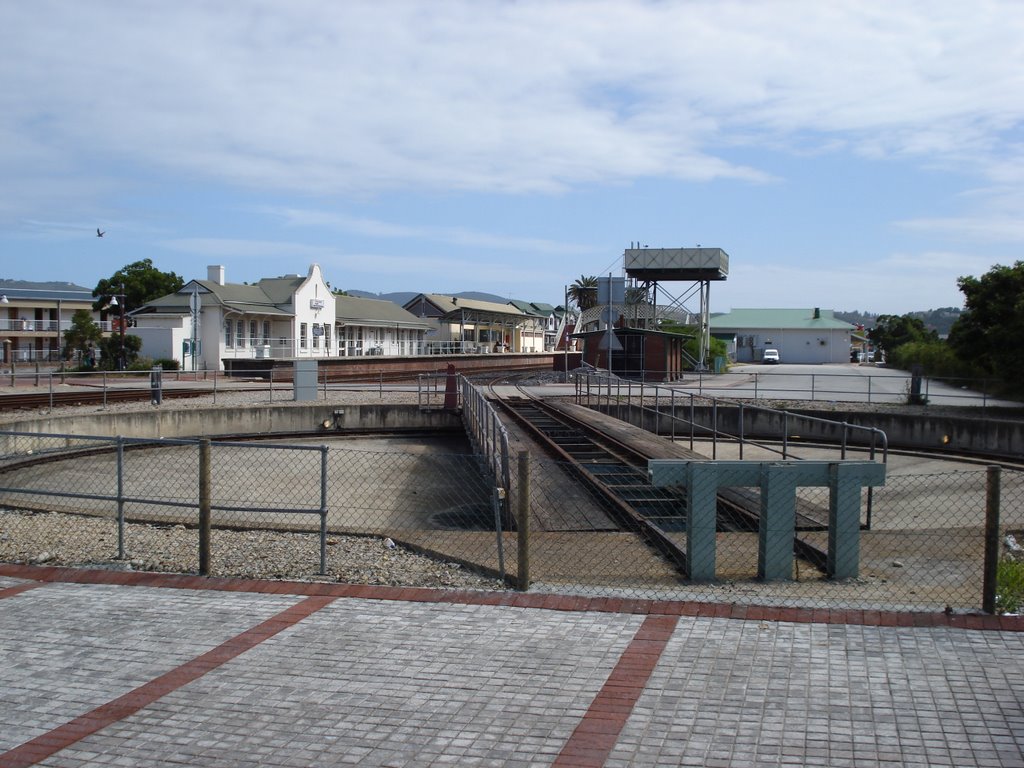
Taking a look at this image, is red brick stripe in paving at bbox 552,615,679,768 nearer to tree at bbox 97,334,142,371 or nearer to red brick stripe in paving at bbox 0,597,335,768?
red brick stripe in paving at bbox 0,597,335,768

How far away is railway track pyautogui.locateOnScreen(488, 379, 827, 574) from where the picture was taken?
11.3 m

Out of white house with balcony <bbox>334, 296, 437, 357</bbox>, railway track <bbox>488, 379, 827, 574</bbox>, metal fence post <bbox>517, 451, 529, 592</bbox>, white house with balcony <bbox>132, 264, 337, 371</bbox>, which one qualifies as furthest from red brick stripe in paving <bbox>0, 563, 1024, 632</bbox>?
white house with balcony <bbox>334, 296, 437, 357</bbox>

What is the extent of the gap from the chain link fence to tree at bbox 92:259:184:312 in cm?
4933

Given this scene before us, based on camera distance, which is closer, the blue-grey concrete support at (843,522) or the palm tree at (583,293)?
the blue-grey concrete support at (843,522)

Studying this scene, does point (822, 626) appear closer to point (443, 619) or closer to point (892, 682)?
point (892, 682)

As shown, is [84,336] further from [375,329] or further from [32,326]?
[375,329]

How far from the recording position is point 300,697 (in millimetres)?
5848

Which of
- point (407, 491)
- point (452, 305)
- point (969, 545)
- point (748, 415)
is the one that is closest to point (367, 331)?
point (452, 305)

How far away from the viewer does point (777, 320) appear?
10081 cm

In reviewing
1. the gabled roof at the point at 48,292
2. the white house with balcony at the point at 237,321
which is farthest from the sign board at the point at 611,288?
the gabled roof at the point at 48,292

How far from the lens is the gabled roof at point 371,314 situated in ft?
219

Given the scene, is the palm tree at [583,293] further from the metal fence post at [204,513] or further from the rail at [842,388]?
the metal fence post at [204,513]

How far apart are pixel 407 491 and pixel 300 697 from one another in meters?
14.7

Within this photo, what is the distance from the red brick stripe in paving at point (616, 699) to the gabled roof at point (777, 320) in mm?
91550
